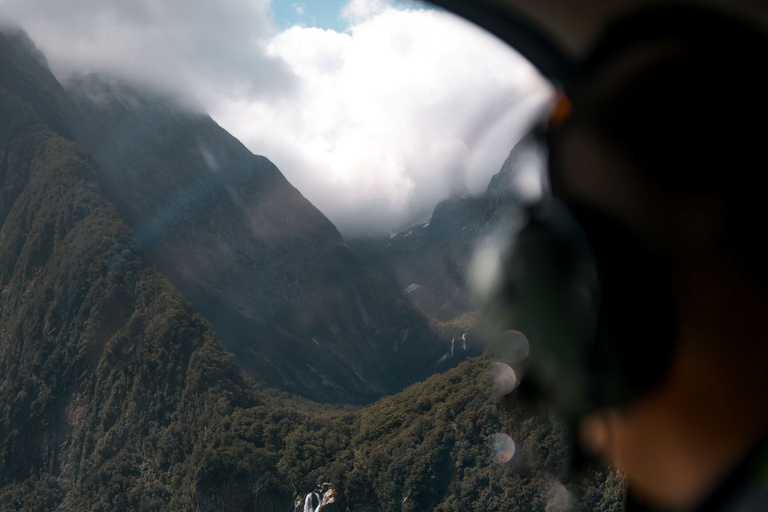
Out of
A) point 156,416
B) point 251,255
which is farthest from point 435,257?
point 156,416

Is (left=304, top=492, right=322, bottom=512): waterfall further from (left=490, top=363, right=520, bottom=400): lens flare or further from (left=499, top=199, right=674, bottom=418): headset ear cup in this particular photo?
(left=499, top=199, right=674, bottom=418): headset ear cup

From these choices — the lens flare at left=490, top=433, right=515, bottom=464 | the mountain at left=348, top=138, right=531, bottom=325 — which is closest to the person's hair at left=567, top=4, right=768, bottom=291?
the lens flare at left=490, top=433, right=515, bottom=464

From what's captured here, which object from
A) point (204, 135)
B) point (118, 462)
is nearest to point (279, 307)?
point (204, 135)

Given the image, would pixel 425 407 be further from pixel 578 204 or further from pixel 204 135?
pixel 204 135

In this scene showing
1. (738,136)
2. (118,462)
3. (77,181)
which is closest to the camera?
(738,136)

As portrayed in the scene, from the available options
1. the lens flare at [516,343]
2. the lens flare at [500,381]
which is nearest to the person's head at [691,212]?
the lens flare at [516,343]

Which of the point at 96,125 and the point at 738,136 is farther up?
the point at 738,136

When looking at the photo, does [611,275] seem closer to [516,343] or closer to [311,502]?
[516,343]
